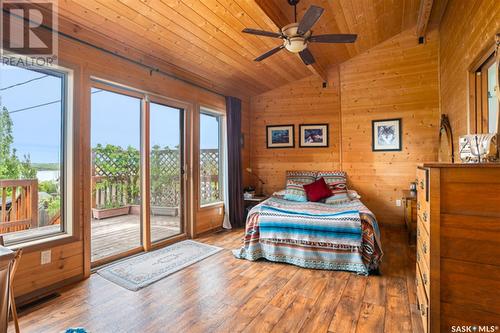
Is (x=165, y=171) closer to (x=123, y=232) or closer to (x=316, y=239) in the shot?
(x=123, y=232)

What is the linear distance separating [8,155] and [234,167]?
322 centimetres

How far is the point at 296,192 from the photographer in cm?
459

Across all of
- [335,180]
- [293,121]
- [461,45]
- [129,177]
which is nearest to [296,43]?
[461,45]

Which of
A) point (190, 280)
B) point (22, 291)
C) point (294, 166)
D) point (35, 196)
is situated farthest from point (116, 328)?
point (294, 166)

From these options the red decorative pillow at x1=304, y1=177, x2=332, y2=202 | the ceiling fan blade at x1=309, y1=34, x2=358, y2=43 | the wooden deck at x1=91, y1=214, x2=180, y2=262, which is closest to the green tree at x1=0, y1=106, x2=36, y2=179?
the wooden deck at x1=91, y1=214, x2=180, y2=262

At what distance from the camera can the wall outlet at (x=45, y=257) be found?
2.42m

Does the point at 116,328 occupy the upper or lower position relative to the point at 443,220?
lower

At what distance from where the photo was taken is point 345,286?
8.31 ft

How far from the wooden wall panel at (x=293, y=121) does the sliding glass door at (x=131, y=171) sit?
84.2 inches

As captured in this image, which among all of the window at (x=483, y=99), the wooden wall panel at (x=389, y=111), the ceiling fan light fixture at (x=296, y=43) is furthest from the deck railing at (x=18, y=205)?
the wooden wall panel at (x=389, y=111)

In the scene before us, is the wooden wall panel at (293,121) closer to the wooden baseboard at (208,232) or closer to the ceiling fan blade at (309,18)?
the wooden baseboard at (208,232)

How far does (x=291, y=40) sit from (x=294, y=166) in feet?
10.5

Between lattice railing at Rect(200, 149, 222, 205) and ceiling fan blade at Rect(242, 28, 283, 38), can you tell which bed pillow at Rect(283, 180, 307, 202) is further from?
ceiling fan blade at Rect(242, 28, 283, 38)

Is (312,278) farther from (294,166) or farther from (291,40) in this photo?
(294,166)
